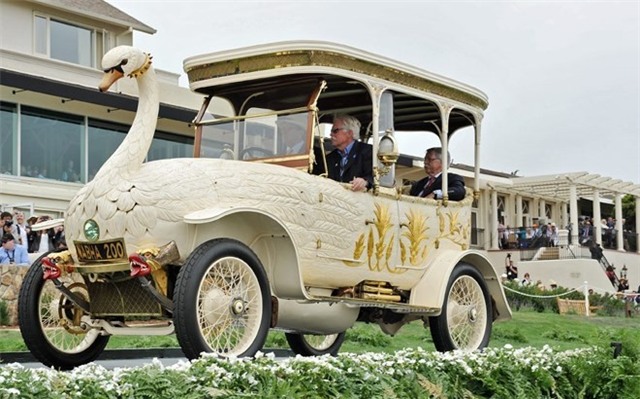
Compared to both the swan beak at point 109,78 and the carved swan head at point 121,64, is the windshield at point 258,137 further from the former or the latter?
the swan beak at point 109,78

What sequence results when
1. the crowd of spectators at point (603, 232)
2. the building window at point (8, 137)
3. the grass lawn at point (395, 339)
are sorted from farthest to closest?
the crowd of spectators at point (603, 232) < the building window at point (8, 137) < the grass lawn at point (395, 339)

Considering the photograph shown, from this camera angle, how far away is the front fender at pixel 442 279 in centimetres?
1121

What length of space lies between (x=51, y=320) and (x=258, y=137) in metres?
2.82

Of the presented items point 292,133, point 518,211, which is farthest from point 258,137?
point 518,211

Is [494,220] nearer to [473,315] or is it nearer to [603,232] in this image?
[603,232]

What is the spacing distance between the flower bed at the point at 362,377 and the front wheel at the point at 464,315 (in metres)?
2.06

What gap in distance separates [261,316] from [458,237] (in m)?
4.21

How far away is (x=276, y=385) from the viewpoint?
632 centimetres

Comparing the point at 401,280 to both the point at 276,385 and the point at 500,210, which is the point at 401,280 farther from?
the point at 500,210

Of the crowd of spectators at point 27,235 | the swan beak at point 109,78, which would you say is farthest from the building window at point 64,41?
the swan beak at point 109,78

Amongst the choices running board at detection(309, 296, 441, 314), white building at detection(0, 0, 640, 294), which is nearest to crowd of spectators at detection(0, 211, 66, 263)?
white building at detection(0, 0, 640, 294)

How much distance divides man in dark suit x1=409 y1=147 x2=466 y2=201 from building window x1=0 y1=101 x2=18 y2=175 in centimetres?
1786

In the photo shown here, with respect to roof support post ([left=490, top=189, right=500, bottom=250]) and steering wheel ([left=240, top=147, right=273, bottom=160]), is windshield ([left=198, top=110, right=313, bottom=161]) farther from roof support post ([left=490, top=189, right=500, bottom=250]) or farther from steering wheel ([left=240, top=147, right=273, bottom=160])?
roof support post ([left=490, top=189, right=500, bottom=250])

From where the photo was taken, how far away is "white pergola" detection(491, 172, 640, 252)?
52781mm
